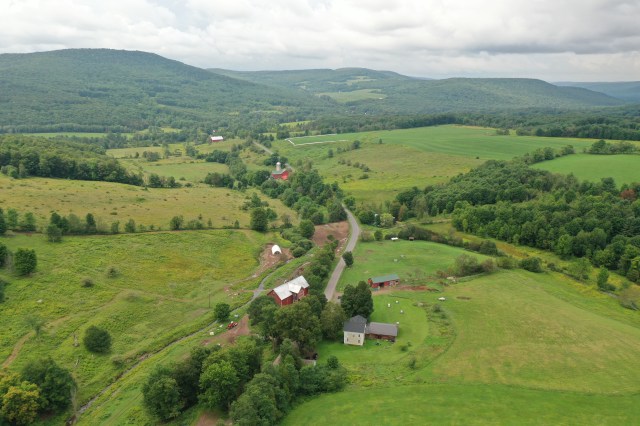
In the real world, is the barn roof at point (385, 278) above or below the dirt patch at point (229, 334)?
above

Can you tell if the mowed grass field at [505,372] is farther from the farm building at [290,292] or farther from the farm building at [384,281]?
the farm building at [290,292]

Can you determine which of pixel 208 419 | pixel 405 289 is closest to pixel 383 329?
pixel 405 289

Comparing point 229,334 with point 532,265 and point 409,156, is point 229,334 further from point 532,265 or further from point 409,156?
point 409,156

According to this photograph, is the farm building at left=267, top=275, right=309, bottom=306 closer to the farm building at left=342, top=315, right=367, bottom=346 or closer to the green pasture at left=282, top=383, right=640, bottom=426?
the farm building at left=342, top=315, right=367, bottom=346


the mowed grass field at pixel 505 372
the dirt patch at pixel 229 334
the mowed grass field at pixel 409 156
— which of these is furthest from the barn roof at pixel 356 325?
the mowed grass field at pixel 409 156

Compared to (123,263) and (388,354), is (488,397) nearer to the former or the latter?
(388,354)
